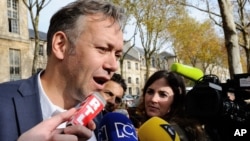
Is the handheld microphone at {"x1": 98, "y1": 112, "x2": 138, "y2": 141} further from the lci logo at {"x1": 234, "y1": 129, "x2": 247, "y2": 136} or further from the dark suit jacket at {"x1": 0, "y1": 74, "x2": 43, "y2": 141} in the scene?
the lci logo at {"x1": 234, "y1": 129, "x2": 247, "y2": 136}

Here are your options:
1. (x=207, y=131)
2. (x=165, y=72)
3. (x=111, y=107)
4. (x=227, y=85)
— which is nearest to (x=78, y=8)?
(x=227, y=85)

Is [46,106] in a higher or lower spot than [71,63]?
lower

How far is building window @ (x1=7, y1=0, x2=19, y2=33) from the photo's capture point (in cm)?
2628

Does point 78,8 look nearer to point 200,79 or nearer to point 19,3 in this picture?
point 200,79

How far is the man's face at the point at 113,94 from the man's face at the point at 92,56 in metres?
1.74

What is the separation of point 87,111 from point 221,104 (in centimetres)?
77

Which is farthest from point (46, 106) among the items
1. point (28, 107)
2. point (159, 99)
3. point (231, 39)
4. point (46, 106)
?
point (231, 39)

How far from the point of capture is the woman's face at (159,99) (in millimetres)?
2594

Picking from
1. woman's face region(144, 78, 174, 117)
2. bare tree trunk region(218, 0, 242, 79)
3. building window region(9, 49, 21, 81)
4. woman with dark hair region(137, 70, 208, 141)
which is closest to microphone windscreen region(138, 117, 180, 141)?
woman with dark hair region(137, 70, 208, 141)

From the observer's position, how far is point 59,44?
1.56m

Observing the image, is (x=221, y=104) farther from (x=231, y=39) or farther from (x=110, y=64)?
(x=231, y=39)

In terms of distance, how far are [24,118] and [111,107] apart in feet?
6.49

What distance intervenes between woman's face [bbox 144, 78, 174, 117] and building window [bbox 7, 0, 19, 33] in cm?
2530

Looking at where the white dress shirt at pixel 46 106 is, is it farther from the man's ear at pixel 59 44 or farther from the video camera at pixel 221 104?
the video camera at pixel 221 104
